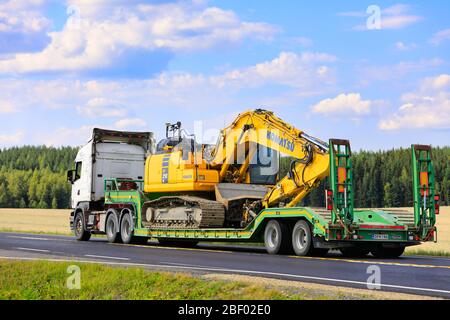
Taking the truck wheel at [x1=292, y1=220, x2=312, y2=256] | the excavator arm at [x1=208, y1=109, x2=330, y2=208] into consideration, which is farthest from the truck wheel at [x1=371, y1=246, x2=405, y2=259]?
the excavator arm at [x1=208, y1=109, x2=330, y2=208]

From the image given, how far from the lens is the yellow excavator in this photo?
2416 centimetres

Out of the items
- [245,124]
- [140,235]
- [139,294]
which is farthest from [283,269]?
[140,235]

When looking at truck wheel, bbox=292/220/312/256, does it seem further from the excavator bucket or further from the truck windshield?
the truck windshield

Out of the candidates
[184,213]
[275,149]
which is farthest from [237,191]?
[275,149]

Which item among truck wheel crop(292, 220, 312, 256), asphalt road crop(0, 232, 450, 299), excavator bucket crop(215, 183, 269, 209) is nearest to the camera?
asphalt road crop(0, 232, 450, 299)

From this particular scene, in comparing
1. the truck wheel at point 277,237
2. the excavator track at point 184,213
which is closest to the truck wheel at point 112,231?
the excavator track at point 184,213

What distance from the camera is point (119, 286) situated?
13.3m

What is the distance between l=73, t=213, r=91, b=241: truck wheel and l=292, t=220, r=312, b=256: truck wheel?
44.6 feet

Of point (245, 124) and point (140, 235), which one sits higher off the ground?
point (245, 124)

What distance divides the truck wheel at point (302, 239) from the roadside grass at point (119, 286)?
7.41 m
